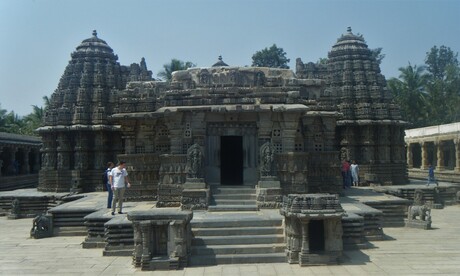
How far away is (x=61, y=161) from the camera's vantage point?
2289cm

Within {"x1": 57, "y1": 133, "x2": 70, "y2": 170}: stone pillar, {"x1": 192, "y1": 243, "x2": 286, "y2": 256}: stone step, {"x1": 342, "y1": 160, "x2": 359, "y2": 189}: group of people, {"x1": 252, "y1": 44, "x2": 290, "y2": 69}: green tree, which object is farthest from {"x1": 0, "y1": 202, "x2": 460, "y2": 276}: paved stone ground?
{"x1": 252, "y1": 44, "x2": 290, "y2": 69}: green tree

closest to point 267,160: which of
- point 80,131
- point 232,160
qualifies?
point 232,160

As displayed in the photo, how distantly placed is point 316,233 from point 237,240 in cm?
185

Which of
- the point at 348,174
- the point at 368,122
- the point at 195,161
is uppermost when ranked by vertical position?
the point at 368,122

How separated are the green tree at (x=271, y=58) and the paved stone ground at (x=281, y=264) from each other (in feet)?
142

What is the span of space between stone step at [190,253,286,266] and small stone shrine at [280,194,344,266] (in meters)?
0.31

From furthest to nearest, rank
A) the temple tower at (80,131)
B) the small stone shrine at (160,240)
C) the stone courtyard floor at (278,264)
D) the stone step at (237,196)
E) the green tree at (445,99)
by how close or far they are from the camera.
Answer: the green tree at (445,99), the temple tower at (80,131), the stone step at (237,196), the small stone shrine at (160,240), the stone courtyard floor at (278,264)

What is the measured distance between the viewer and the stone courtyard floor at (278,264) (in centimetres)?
893

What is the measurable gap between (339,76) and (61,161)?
52.0ft

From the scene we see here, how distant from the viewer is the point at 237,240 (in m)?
10.2

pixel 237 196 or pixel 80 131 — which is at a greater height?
pixel 80 131

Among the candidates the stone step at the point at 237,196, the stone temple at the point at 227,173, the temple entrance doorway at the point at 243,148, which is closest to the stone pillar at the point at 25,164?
the stone temple at the point at 227,173

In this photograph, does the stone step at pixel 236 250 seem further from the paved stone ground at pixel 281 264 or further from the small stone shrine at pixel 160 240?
the paved stone ground at pixel 281 264

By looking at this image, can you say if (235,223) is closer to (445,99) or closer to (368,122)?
(368,122)
